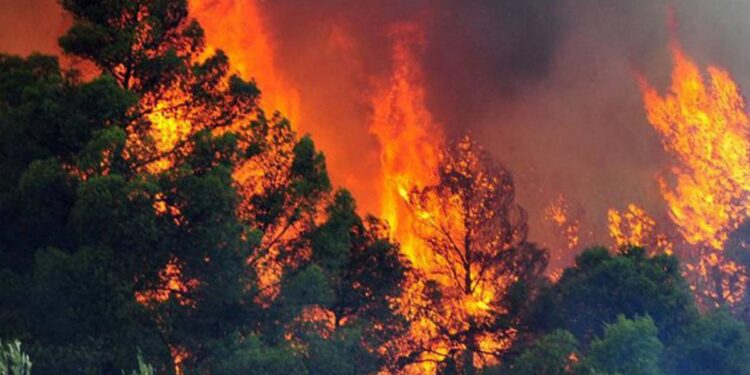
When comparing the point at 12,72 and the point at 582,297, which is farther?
the point at 582,297

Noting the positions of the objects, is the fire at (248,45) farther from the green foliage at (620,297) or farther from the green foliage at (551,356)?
the green foliage at (551,356)

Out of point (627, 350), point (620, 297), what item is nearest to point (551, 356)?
point (627, 350)

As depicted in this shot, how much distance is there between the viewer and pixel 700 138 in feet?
114

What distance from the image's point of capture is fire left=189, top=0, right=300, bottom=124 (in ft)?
108

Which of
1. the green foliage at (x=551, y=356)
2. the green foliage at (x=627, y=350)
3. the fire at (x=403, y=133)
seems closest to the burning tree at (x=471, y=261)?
the fire at (x=403, y=133)

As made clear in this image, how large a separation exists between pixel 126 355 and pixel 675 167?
61.5 feet

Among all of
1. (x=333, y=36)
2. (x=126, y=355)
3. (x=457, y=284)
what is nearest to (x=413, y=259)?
(x=457, y=284)

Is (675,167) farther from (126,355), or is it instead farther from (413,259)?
(126,355)

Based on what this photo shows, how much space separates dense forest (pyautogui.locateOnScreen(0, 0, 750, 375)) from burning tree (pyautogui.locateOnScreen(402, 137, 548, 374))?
74 millimetres

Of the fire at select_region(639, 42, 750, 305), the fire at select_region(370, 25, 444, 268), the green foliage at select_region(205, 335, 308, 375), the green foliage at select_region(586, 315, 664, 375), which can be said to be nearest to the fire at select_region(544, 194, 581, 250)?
the fire at select_region(639, 42, 750, 305)

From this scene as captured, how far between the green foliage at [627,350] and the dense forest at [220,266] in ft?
0.15

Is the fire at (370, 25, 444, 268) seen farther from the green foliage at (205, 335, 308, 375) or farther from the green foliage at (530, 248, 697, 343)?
the green foliage at (205, 335, 308, 375)

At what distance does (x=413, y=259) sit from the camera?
30.7m

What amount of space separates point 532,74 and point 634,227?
5298 mm
